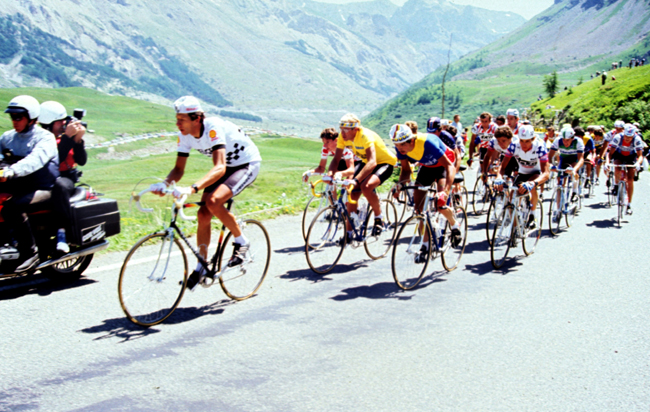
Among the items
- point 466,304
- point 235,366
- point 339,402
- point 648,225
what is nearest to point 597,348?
point 466,304

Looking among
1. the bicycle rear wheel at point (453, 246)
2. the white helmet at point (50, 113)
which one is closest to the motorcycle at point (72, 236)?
the white helmet at point (50, 113)

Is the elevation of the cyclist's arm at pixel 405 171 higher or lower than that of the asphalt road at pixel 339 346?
higher

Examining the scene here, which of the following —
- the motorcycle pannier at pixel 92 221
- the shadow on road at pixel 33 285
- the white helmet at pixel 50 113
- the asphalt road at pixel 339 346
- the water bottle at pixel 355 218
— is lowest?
the asphalt road at pixel 339 346

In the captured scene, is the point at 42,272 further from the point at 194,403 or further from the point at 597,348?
the point at 597,348

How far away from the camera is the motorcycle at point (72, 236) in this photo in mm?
5891

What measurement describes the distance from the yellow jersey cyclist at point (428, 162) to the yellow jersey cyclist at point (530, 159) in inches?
47.7

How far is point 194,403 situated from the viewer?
4020 millimetres

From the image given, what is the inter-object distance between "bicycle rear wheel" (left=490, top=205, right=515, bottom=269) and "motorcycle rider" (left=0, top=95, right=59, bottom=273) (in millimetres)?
5909

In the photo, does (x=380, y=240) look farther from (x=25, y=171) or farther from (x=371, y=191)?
(x=25, y=171)

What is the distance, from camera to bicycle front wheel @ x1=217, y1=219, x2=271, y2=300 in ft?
20.3

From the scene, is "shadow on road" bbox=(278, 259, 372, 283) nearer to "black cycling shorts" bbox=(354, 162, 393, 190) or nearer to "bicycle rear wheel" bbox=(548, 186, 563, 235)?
"black cycling shorts" bbox=(354, 162, 393, 190)

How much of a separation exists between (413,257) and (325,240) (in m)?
1.25

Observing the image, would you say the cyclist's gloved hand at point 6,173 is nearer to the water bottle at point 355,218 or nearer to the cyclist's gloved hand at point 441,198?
the water bottle at point 355,218

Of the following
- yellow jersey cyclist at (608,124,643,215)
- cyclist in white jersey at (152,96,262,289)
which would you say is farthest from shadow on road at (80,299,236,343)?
yellow jersey cyclist at (608,124,643,215)
